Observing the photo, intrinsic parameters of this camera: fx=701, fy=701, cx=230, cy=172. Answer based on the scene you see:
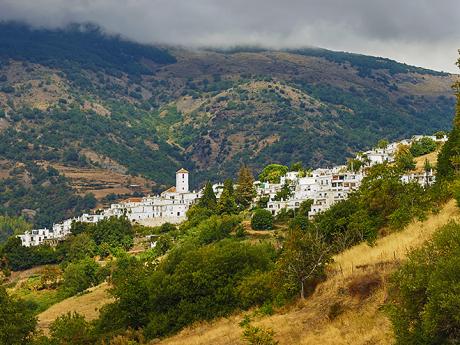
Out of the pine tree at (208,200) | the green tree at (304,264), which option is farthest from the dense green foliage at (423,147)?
the green tree at (304,264)

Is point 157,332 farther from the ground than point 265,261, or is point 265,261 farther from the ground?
point 265,261

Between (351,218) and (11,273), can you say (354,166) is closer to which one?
(11,273)

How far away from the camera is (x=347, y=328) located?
24.1 m

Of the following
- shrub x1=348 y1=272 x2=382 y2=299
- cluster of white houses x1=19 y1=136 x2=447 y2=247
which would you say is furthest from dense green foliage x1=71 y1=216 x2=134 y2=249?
shrub x1=348 y1=272 x2=382 y2=299

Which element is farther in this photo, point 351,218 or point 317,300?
point 351,218

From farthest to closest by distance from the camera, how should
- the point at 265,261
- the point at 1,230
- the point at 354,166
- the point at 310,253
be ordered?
1. the point at 1,230
2. the point at 354,166
3. the point at 265,261
4. the point at 310,253

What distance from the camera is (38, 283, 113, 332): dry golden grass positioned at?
63031 millimetres

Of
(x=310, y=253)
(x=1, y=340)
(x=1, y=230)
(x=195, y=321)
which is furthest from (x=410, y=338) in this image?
(x=1, y=230)

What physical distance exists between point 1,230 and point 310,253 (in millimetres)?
158366

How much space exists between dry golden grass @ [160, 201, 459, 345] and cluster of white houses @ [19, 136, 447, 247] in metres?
48.3

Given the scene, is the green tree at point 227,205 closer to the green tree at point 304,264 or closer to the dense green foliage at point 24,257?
the dense green foliage at point 24,257

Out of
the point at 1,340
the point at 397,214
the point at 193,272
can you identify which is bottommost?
the point at 1,340

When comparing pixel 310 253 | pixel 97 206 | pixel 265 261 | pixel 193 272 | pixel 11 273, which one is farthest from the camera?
pixel 97 206

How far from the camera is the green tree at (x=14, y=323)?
35.5 m
